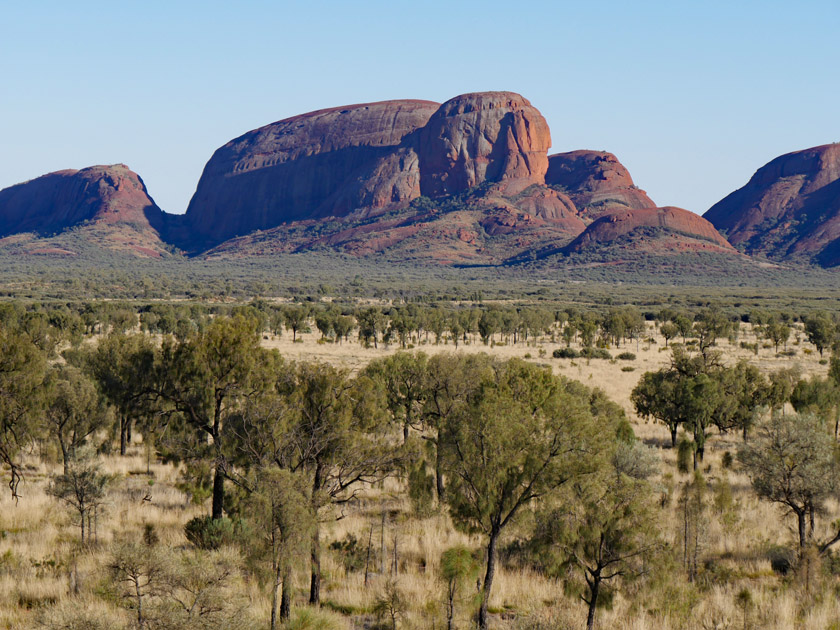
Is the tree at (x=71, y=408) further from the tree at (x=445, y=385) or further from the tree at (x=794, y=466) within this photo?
the tree at (x=794, y=466)

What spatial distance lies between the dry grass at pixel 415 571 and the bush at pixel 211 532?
402 millimetres

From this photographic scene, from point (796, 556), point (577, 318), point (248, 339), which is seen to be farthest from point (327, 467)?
point (577, 318)

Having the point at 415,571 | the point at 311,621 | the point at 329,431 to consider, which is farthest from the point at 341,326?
the point at 311,621

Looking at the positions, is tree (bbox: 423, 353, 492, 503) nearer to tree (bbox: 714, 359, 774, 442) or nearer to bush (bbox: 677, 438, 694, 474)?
bush (bbox: 677, 438, 694, 474)

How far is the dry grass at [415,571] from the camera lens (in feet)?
41.6

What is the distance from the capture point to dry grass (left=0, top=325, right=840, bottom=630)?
12.7 metres

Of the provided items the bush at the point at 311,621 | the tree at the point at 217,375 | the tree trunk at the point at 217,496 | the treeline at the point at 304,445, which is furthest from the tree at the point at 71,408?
the bush at the point at 311,621

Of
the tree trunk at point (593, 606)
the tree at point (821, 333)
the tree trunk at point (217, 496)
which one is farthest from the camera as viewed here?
the tree at point (821, 333)

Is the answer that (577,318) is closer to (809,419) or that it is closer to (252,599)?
(809,419)

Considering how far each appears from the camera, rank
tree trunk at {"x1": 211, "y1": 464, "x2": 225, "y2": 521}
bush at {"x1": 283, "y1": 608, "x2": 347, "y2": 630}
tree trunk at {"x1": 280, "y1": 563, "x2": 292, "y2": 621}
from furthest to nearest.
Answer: tree trunk at {"x1": 211, "y1": 464, "x2": 225, "y2": 521}, tree trunk at {"x1": 280, "y1": 563, "x2": 292, "y2": 621}, bush at {"x1": 283, "y1": 608, "x2": 347, "y2": 630}

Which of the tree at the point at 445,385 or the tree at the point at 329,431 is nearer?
the tree at the point at 329,431

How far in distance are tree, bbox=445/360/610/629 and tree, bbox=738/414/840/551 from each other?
6095 mm

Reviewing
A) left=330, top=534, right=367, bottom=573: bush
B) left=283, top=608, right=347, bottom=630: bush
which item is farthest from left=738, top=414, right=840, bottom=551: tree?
left=283, top=608, right=347, bottom=630: bush

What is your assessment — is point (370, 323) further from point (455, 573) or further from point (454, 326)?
point (455, 573)
